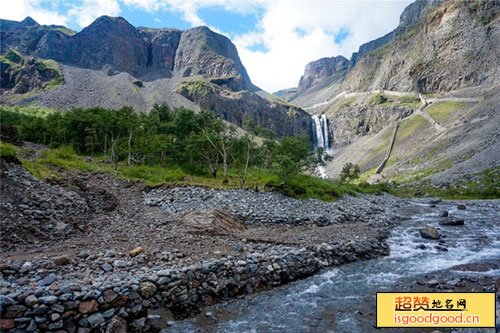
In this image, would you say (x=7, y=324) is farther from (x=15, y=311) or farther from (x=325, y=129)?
(x=325, y=129)

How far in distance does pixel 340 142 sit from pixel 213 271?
14822cm

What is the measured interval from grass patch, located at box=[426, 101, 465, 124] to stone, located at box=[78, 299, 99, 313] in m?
105

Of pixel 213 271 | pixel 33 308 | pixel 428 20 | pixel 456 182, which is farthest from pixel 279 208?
pixel 428 20

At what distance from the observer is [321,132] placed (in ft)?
558

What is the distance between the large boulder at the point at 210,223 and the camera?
47.5ft

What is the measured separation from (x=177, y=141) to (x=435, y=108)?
10148 cm

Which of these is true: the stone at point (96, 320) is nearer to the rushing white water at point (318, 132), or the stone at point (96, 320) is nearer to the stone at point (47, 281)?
the stone at point (47, 281)

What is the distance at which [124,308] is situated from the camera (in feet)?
24.3

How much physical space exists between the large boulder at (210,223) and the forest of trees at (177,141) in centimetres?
1018

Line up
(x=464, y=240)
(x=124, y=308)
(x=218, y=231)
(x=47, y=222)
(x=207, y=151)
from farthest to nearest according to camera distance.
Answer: (x=207, y=151) → (x=464, y=240) → (x=218, y=231) → (x=47, y=222) → (x=124, y=308)

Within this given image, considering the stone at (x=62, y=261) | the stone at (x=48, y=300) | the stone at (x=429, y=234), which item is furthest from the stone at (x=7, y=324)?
the stone at (x=429, y=234)

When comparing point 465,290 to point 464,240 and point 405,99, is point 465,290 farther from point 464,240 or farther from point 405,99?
point 405,99

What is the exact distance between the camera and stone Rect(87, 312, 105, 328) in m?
6.86

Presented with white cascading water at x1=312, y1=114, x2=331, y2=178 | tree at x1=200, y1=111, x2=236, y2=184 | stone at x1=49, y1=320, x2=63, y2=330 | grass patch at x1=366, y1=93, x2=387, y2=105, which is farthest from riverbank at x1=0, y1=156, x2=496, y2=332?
grass patch at x1=366, y1=93, x2=387, y2=105
